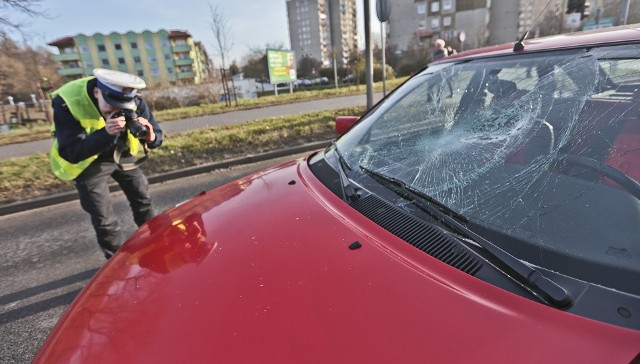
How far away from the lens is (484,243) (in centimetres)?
108

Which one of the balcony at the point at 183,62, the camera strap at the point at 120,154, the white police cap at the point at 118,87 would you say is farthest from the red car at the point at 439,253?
the balcony at the point at 183,62

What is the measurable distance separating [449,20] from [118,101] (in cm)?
6710

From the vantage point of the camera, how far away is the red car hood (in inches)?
31.5

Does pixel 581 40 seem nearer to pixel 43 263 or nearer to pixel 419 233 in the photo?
pixel 419 233

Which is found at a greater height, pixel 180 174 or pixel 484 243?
pixel 484 243

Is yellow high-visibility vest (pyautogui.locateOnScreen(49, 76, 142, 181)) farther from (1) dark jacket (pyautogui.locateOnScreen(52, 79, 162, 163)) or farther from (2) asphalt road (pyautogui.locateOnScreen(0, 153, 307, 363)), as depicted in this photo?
(2) asphalt road (pyautogui.locateOnScreen(0, 153, 307, 363))

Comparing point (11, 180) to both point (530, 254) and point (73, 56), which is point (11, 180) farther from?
point (73, 56)

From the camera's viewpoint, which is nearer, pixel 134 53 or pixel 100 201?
pixel 100 201

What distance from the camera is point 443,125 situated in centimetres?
178

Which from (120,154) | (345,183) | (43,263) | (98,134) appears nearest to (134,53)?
(43,263)

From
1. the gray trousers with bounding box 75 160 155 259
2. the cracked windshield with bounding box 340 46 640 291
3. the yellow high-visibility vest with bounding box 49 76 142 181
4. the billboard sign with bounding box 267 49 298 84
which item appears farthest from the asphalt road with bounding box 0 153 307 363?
the billboard sign with bounding box 267 49 298 84

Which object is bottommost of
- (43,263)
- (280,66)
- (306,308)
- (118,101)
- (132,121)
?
(43,263)

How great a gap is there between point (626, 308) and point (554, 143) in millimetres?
642

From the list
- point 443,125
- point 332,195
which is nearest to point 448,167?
point 443,125
